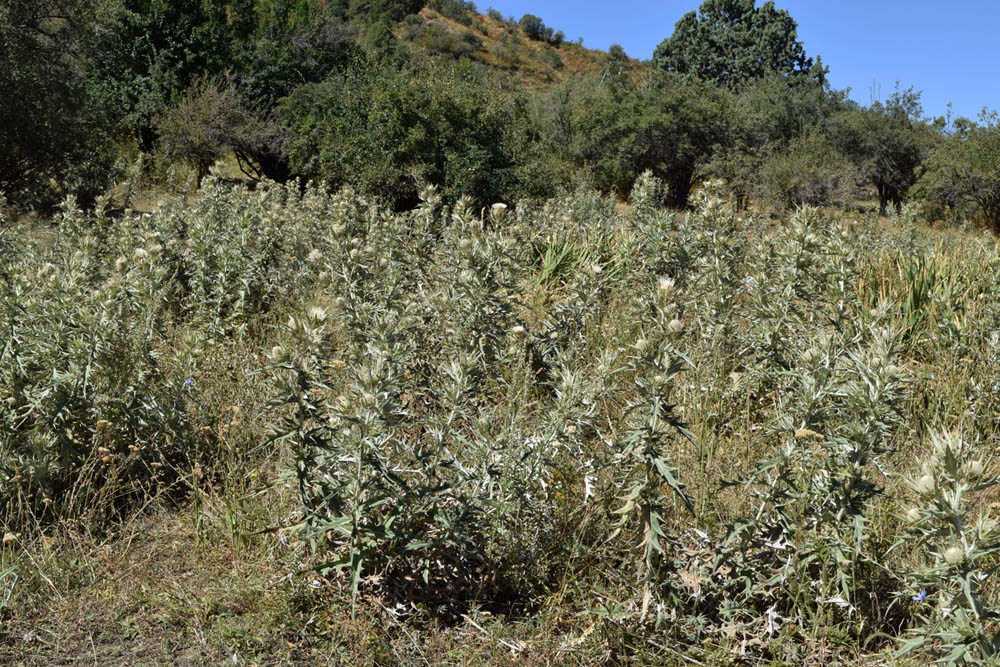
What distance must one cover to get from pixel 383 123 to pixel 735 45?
3770 centimetres

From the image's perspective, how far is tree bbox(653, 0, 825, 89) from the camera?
41031 millimetres

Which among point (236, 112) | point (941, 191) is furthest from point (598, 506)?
point (941, 191)

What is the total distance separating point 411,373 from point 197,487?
1.09m

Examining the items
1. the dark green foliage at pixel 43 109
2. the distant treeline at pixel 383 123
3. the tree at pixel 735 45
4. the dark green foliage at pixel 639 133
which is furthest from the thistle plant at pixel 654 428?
the tree at pixel 735 45

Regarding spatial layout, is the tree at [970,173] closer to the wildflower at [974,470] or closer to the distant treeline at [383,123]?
the distant treeline at [383,123]

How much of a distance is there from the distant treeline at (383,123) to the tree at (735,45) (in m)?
7.33

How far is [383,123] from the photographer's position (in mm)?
10930

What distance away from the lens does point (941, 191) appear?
2209 centimetres

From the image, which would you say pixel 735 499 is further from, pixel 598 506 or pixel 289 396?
pixel 289 396

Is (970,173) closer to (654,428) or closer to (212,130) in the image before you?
(212,130)

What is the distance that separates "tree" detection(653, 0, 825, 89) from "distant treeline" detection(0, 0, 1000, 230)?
7333 millimetres

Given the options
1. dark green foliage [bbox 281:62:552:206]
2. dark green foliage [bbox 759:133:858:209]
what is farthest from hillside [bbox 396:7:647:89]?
dark green foliage [bbox 281:62:552:206]

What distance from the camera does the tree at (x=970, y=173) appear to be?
20.9 m

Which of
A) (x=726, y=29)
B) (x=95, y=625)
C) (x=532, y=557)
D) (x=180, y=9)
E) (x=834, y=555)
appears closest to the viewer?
(x=834, y=555)
